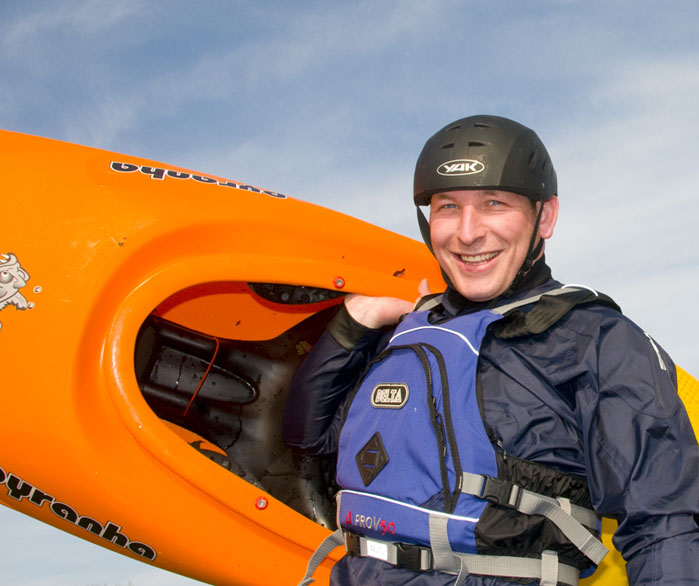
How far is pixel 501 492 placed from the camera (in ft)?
5.41

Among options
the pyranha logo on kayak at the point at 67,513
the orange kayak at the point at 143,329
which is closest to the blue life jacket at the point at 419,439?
the orange kayak at the point at 143,329

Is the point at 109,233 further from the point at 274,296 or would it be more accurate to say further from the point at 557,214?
the point at 557,214

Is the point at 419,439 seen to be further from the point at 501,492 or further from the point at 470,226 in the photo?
the point at 470,226

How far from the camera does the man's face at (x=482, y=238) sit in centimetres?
195

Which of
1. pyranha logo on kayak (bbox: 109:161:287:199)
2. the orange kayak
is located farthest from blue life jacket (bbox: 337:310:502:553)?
pyranha logo on kayak (bbox: 109:161:287:199)

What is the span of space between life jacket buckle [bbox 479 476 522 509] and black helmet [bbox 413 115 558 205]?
76cm

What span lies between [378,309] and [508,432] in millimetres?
743

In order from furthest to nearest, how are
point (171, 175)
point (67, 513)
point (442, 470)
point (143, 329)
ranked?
Answer: point (143, 329) → point (171, 175) → point (67, 513) → point (442, 470)

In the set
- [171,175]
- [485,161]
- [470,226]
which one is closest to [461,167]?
[485,161]

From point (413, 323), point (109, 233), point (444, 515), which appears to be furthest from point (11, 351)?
point (444, 515)

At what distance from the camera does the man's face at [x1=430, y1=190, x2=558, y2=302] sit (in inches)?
76.7

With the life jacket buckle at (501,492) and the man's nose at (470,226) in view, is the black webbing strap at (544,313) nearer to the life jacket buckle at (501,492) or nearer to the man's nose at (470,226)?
the man's nose at (470,226)

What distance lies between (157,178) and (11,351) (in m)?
0.69

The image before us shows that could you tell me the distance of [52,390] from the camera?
2.10 m
